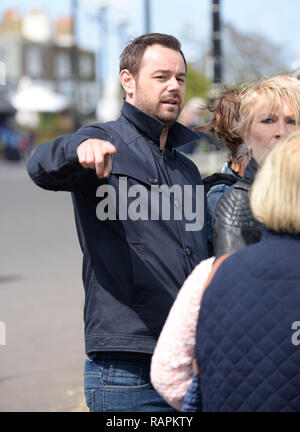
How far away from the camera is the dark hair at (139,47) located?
2820mm

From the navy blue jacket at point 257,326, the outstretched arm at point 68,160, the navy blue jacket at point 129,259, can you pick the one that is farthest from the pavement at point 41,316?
the navy blue jacket at point 257,326

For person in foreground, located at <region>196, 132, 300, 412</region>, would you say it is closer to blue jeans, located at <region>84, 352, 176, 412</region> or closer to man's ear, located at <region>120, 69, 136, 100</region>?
blue jeans, located at <region>84, 352, 176, 412</region>

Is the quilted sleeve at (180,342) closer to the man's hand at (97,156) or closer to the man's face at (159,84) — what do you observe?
the man's hand at (97,156)

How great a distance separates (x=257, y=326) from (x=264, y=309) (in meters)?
0.04

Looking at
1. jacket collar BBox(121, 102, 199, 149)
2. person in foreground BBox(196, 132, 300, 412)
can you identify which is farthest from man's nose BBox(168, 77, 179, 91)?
person in foreground BBox(196, 132, 300, 412)

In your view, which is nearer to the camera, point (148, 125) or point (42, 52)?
point (148, 125)

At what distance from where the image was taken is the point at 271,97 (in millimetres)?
2543

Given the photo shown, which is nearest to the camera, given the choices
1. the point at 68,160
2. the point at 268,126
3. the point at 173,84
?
the point at 68,160

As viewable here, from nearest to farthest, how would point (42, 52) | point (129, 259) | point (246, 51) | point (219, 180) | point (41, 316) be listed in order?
point (129, 259), point (219, 180), point (41, 316), point (246, 51), point (42, 52)

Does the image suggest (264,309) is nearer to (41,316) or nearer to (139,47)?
(139,47)

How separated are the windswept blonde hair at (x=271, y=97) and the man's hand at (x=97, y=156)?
48cm

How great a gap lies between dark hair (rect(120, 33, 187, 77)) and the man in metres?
0.02

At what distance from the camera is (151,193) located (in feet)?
8.78

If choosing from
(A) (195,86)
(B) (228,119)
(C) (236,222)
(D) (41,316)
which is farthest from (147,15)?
(C) (236,222)
